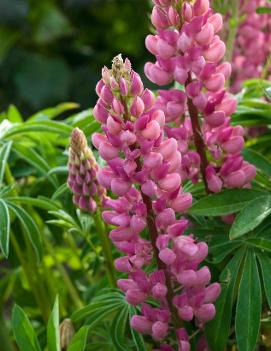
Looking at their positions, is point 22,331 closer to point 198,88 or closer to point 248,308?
point 248,308

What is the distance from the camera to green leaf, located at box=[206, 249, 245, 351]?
1.07m

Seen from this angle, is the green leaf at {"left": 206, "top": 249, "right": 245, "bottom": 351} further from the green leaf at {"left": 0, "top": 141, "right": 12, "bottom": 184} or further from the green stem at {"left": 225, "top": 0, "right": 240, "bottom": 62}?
the green stem at {"left": 225, "top": 0, "right": 240, "bottom": 62}

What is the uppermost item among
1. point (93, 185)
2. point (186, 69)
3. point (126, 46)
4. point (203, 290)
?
point (186, 69)

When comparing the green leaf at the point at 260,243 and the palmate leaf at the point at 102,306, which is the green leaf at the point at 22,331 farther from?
the green leaf at the point at 260,243

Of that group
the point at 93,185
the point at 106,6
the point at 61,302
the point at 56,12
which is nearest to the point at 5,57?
the point at 56,12

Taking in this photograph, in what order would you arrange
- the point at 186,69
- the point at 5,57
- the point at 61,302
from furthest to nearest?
the point at 5,57 < the point at 61,302 < the point at 186,69

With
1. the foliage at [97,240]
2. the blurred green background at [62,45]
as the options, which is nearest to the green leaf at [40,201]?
the foliage at [97,240]

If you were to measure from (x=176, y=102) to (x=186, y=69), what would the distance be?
0.05 metres

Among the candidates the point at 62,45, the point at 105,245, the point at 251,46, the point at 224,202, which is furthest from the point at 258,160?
the point at 62,45

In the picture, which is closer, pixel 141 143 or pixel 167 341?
pixel 141 143

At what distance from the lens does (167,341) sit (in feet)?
3.78

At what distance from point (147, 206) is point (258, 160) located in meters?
0.30

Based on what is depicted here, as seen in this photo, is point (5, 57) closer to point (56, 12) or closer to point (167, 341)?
point (56, 12)

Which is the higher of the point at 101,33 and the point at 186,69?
the point at 186,69
